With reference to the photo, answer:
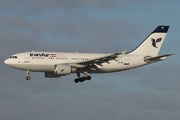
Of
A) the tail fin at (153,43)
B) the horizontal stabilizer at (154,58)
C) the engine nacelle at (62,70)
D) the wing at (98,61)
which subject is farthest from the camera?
the tail fin at (153,43)

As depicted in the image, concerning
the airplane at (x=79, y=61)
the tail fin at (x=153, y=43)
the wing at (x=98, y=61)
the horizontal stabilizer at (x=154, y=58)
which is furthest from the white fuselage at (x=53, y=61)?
the tail fin at (x=153, y=43)

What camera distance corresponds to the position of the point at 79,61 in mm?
74062

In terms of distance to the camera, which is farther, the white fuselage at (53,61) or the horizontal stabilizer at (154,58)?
the horizontal stabilizer at (154,58)

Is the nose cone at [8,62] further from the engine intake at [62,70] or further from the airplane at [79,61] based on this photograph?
the engine intake at [62,70]

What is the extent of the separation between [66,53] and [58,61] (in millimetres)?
2085

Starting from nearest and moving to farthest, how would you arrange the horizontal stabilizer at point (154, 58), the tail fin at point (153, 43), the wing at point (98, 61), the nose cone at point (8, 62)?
1. the wing at point (98, 61)
2. the nose cone at point (8, 62)
3. the horizontal stabilizer at point (154, 58)
4. the tail fin at point (153, 43)

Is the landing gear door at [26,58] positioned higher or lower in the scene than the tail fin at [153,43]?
lower

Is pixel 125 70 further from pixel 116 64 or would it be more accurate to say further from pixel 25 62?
pixel 25 62

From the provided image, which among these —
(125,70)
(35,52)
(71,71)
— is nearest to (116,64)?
(125,70)

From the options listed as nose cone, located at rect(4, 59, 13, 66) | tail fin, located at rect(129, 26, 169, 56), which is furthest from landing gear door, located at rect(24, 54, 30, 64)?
tail fin, located at rect(129, 26, 169, 56)

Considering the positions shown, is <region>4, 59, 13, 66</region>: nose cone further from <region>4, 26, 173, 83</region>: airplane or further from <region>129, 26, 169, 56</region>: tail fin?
<region>129, 26, 169, 56</region>: tail fin

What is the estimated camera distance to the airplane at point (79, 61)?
72.1 metres

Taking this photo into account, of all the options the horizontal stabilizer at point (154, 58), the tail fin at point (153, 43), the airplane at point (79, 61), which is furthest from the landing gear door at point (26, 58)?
the horizontal stabilizer at point (154, 58)

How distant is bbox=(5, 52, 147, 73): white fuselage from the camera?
2837 inches
